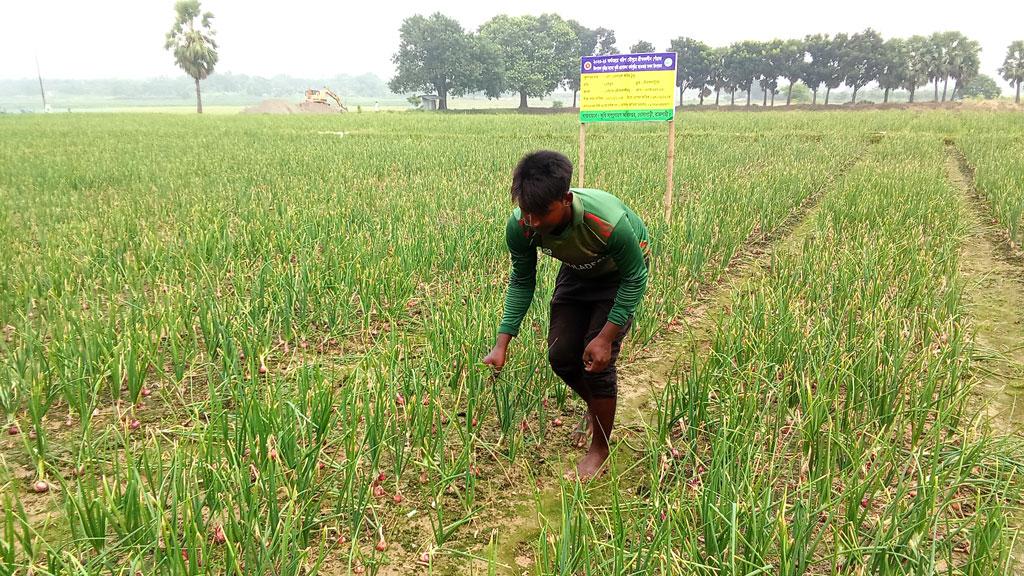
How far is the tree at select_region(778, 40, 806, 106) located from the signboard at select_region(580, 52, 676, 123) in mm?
58885

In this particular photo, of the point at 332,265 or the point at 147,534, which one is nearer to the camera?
the point at 147,534

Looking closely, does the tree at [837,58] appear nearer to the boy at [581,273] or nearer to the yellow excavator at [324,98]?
the yellow excavator at [324,98]

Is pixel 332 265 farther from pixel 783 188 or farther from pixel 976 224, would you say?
pixel 976 224

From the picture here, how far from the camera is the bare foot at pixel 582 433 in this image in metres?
2.50

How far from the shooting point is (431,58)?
51594 millimetres

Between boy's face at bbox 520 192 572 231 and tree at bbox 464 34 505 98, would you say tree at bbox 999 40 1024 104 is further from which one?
boy's face at bbox 520 192 572 231

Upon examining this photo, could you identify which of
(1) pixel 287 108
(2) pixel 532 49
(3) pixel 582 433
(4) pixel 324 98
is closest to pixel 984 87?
(2) pixel 532 49

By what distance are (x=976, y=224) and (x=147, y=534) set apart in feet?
25.1

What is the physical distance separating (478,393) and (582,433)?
0.48 meters

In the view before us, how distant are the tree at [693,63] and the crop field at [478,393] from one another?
5820cm

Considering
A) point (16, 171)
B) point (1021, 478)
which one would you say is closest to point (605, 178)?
point (1021, 478)

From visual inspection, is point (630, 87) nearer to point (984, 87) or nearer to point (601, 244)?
point (601, 244)

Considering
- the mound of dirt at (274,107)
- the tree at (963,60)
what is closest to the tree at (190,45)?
the mound of dirt at (274,107)

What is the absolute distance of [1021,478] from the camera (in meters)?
1.84
